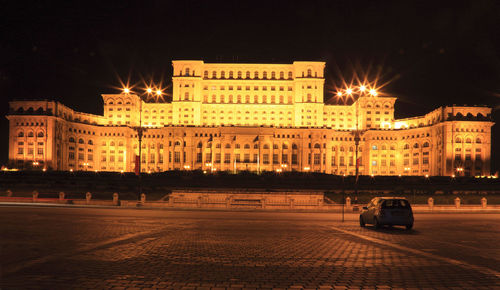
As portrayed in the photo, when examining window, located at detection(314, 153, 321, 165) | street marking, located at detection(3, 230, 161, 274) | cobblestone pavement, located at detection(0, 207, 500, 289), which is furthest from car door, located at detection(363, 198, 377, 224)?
window, located at detection(314, 153, 321, 165)

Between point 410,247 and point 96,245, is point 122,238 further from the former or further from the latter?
point 410,247

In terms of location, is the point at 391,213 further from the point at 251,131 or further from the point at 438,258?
the point at 251,131

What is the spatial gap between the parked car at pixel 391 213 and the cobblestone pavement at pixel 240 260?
3.55 meters

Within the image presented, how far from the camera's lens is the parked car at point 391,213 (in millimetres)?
20156

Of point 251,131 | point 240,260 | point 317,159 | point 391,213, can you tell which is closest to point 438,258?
point 240,260

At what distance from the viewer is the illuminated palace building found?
104m

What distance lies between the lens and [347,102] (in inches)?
5271

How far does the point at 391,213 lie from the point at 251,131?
9346 cm

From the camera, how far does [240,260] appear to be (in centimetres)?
1062

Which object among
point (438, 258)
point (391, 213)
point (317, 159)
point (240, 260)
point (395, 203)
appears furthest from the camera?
point (317, 159)

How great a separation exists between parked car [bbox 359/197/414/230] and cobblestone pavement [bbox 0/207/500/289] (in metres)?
3.55

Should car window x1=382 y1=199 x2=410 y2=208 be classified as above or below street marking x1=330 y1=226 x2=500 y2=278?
above

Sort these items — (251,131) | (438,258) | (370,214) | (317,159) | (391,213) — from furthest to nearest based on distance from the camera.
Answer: (317,159) < (251,131) < (370,214) < (391,213) < (438,258)

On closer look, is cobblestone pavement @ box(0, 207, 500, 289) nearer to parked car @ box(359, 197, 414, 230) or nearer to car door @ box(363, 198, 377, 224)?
parked car @ box(359, 197, 414, 230)
